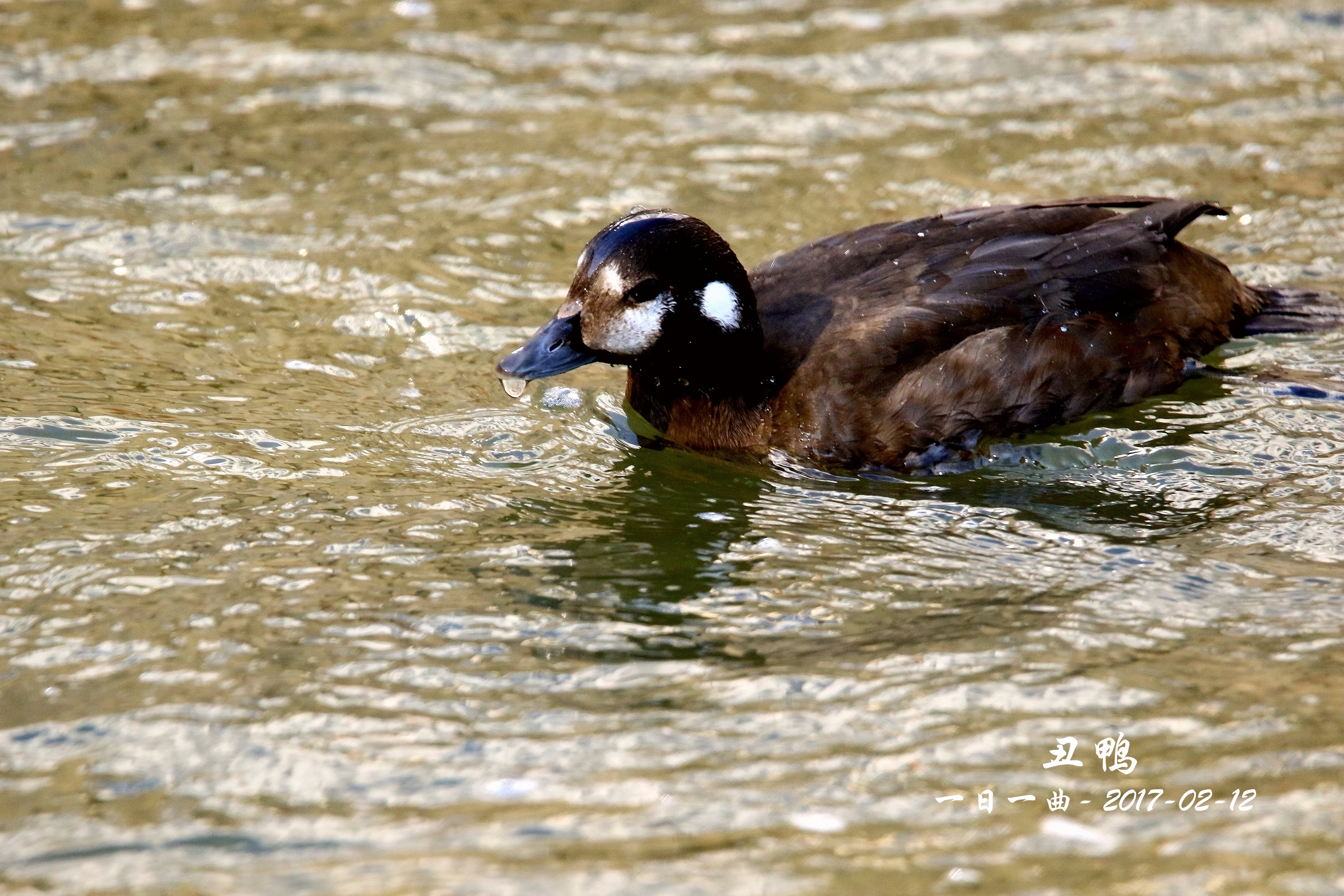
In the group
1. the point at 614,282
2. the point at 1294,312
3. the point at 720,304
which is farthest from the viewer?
the point at 1294,312

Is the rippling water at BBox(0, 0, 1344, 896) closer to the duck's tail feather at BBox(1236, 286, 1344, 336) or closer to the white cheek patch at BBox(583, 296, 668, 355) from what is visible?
the duck's tail feather at BBox(1236, 286, 1344, 336)

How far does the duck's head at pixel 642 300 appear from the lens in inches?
220

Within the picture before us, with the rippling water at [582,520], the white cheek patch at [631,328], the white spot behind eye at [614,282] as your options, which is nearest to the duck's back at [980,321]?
the rippling water at [582,520]

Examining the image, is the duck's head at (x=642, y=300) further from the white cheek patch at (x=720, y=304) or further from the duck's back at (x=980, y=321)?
the duck's back at (x=980, y=321)

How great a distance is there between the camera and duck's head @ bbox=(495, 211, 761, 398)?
220 inches

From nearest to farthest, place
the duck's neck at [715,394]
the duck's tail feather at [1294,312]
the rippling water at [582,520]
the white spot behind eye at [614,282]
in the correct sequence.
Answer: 1. the rippling water at [582,520]
2. the white spot behind eye at [614,282]
3. the duck's neck at [715,394]
4. the duck's tail feather at [1294,312]

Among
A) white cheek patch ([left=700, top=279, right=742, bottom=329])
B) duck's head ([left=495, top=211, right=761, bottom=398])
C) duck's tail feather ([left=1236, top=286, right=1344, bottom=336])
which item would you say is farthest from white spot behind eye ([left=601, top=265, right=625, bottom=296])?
duck's tail feather ([left=1236, top=286, right=1344, bottom=336])

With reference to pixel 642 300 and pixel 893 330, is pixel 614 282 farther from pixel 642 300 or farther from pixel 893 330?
pixel 893 330

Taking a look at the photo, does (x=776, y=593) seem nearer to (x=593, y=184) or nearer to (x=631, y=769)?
(x=631, y=769)

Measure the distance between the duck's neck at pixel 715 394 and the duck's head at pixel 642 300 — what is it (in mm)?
96

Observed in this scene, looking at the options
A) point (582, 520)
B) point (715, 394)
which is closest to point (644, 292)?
point (715, 394)

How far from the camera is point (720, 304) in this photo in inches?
224

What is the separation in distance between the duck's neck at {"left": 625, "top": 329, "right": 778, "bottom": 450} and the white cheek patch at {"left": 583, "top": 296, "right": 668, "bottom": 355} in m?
0.15

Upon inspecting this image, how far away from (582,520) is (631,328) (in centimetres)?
77
